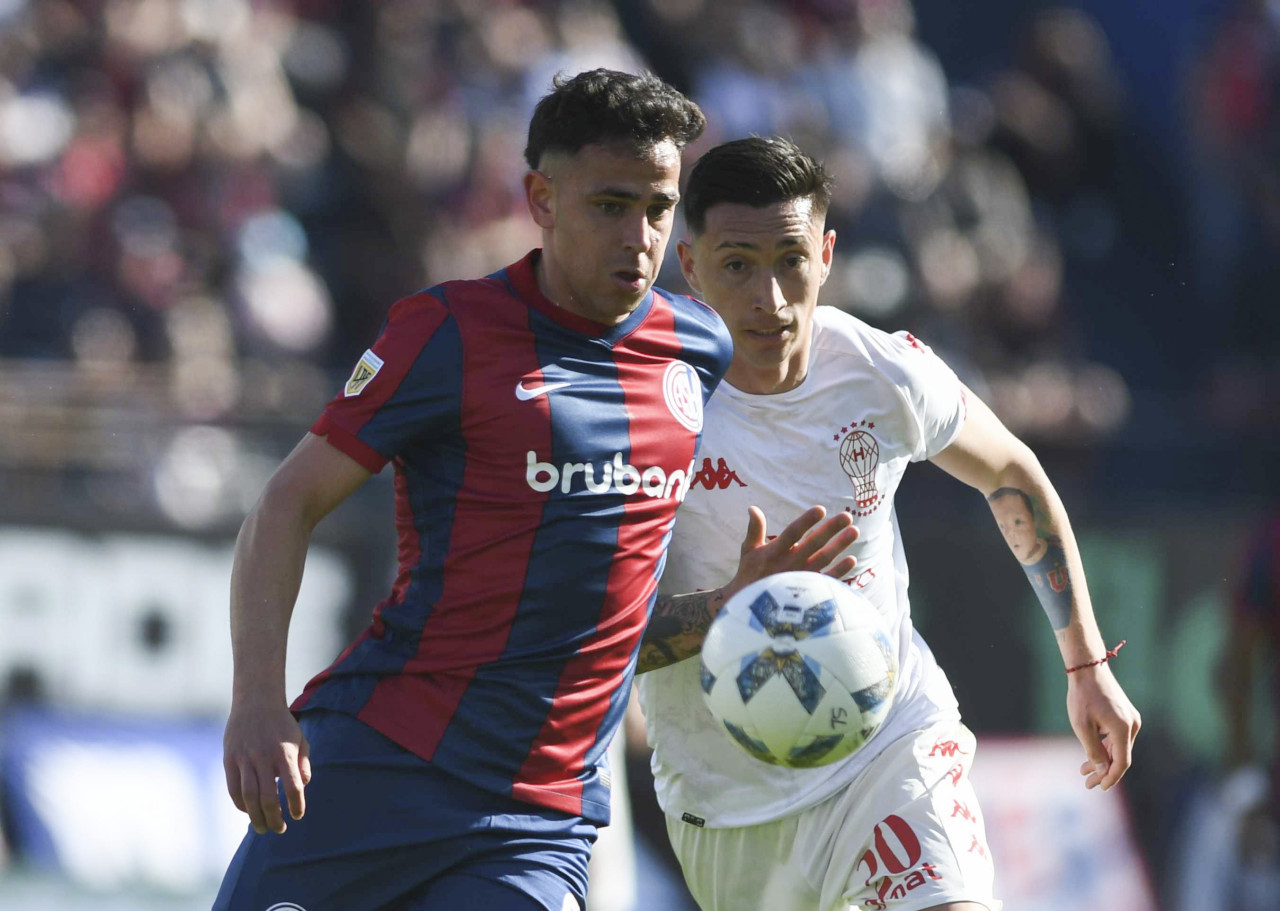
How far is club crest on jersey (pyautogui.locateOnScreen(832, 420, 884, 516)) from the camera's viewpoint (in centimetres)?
494

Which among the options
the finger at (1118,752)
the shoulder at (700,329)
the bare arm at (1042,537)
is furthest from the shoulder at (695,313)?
the finger at (1118,752)

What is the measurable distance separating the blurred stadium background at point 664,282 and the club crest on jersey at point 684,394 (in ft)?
14.4

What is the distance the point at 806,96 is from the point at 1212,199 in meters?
3.14

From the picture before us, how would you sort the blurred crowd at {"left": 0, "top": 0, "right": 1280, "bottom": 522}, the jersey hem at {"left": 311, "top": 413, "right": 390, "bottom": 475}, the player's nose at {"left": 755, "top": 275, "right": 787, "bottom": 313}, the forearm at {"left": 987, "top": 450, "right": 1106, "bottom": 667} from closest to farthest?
the jersey hem at {"left": 311, "top": 413, "right": 390, "bottom": 475}
the player's nose at {"left": 755, "top": 275, "right": 787, "bottom": 313}
the forearm at {"left": 987, "top": 450, "right": 1106, "bottom": 667}
the blurred crowd at {"left": 0, "top": 0, "right": 1280, "bottom": 522}

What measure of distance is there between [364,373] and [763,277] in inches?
49.4

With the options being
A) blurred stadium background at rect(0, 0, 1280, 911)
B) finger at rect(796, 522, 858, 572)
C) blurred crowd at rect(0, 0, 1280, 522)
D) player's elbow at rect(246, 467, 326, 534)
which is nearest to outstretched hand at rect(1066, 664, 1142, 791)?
finger at rect(796, 522, 858, 572)

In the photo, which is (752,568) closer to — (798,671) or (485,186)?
(798,671)

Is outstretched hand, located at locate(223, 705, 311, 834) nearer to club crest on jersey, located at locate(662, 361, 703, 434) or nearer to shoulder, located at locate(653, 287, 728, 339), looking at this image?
club crest on jersey, located at locate(662, 361, 703, 434)

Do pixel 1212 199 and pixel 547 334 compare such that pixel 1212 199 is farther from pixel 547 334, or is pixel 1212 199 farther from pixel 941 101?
pixel 547 334

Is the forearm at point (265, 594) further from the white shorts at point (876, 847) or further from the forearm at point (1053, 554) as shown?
the forearm at point (1053, 554)

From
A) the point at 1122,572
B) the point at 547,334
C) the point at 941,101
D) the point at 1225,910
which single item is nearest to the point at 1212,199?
the point at 941,101

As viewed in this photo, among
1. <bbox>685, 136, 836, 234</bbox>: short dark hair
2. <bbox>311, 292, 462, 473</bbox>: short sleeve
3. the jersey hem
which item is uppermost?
<bbox>685, 136, 836, 234</bbox>: short dark hair

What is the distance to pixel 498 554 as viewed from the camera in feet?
13.8

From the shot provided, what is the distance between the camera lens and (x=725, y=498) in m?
4.91
